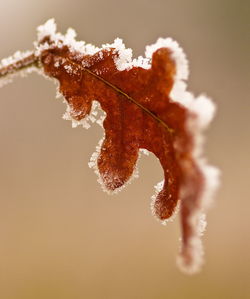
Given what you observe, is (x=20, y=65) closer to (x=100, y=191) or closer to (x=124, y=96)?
(x=124, y=96)

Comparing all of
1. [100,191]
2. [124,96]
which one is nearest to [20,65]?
[124,96]

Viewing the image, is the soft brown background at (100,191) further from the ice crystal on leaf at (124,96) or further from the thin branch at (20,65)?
the thin branch at (20,65)

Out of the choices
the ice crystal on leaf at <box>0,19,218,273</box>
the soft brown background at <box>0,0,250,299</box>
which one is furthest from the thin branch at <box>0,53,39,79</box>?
the soft brown background at <box>0,0,250,299</box>

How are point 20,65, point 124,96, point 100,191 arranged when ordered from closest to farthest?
point 20,65 < point 124,96 < point 100,191

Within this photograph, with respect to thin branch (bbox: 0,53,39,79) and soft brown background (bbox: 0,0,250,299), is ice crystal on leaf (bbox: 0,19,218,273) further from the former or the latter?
soft brown background (bbox: 0,0,250,299)

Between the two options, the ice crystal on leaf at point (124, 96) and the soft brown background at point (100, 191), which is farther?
the soft brown background at point (100, 191)

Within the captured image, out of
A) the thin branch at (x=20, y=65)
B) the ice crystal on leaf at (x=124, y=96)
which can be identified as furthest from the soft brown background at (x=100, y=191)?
the thin branch at (x=20, y=65)
